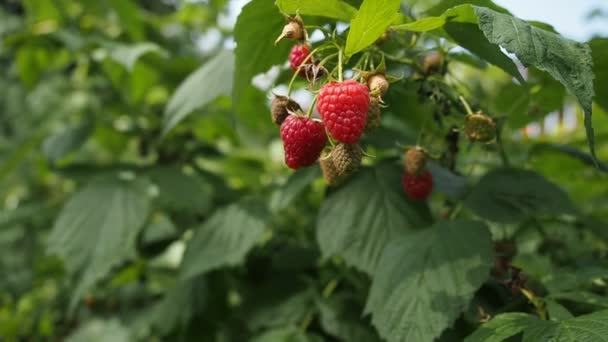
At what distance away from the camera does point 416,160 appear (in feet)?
3.25

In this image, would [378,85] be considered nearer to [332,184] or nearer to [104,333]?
[332,184]

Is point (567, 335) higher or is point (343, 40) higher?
point (343, 40)

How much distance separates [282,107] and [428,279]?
1.18 feet

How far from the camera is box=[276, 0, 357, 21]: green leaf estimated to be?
782 millimetres

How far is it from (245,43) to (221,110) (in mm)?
1045

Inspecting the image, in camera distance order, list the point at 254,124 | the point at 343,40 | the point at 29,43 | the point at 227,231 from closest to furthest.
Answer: the point at 343,40 < the point at 227,231 < the point at 254,124 < the point at 29,43

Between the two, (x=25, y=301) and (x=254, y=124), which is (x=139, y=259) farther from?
(x=25, y=301)

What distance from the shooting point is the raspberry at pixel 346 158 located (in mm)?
763

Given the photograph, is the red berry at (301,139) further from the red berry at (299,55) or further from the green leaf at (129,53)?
the green leaf at (129,53)

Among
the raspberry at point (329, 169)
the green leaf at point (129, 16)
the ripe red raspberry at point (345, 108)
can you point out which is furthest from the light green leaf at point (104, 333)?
the ripe red raspberry at point (345, 108)

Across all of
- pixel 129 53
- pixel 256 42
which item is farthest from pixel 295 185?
pixel 129 53

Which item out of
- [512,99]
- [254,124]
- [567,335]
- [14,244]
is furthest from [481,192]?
[14,244]

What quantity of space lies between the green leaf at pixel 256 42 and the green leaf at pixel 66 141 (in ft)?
3.43

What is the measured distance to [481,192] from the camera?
1.15 metres
